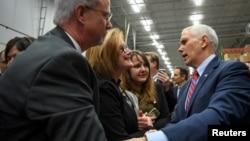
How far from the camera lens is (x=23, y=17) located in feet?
22.7

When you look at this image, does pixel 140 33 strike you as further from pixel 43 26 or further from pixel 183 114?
pixel 183 114

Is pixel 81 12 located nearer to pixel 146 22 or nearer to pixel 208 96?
pixel 208 96

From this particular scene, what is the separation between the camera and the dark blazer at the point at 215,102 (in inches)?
52.8

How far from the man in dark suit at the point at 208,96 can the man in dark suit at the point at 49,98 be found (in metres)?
0.55

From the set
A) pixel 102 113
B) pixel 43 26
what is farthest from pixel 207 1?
pixel 102 113

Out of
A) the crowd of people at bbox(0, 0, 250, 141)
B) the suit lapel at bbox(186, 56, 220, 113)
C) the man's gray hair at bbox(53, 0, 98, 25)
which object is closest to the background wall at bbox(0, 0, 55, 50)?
the crowd of people at bbox(0, 0, 250, 141)

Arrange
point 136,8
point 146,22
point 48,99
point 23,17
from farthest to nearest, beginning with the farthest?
1. point 146,22
2. point 136,8
3. point 23,17
4. point 48,99

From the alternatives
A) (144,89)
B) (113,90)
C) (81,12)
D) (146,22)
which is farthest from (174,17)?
(81,12)

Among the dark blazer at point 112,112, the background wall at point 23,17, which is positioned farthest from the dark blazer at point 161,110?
the background wall at point 23,17

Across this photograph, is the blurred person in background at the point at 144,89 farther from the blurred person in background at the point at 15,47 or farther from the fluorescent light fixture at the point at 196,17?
the fluorescent light fixture at the point at 196,17

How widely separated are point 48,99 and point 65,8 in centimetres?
45

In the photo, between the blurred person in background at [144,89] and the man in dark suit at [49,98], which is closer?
the man in dark suit at [49,98]

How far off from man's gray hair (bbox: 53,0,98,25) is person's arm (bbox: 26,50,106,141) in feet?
0.99

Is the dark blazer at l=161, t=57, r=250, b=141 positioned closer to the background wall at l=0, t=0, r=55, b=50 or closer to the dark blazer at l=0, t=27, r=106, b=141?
the dark blazer at l=0, t=27, r=106, b=141
